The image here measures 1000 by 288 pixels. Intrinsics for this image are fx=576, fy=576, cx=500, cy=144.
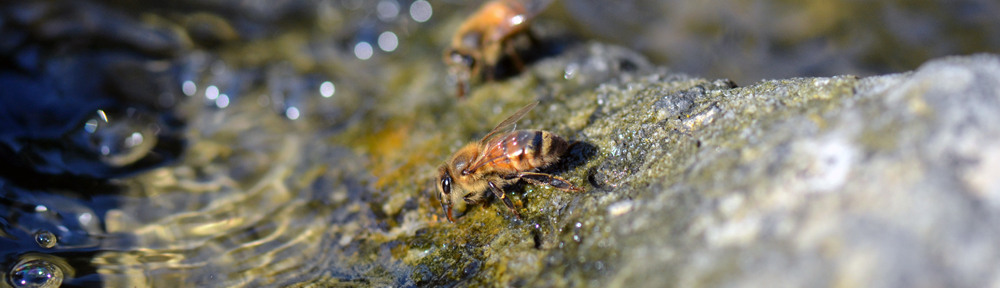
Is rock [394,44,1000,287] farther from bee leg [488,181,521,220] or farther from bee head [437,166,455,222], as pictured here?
bee head [437,166,455,222]

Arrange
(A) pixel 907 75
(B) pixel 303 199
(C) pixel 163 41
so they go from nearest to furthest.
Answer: (A) pixel 907 75 → (B) pixel 303 199 → (C) pixel 163 41

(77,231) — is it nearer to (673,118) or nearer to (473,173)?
(473,173)

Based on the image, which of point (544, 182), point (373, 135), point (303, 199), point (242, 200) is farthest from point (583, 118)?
point (242, 200)

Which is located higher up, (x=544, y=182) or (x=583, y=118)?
(x=583, y=118)

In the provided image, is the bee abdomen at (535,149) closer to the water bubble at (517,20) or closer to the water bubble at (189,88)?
the water bubble at (517,20)

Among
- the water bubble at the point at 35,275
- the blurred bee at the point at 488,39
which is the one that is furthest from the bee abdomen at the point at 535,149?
the water bubble at the point at 35,275

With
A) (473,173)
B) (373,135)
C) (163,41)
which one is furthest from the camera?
(163,41)
